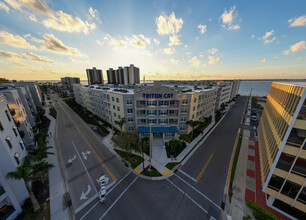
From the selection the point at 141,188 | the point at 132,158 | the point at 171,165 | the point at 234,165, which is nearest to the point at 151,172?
the point at 141,188

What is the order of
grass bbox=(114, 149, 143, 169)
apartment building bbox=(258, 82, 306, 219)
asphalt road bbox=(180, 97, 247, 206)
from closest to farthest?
apartment building bbox=(258, 82, 306, 219)
asphalt road bbox=(180, 97, 247, 206)
grass bbox=(114, 149, 143, 169)

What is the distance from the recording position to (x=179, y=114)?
3516cm

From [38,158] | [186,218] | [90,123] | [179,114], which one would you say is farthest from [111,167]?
[90,123]

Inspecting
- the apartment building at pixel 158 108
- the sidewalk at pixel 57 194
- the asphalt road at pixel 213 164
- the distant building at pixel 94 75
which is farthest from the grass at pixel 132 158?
the distant building at pixel 94 75

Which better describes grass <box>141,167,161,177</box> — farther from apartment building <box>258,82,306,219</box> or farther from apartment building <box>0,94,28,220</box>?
apartment building <box>0,94,28,220</box>

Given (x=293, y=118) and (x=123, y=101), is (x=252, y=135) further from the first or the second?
(x=123, y=101)

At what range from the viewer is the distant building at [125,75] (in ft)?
342

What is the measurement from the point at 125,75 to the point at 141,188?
106 metres

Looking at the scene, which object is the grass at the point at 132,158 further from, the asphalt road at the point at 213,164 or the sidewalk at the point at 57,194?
the sidewalk at the point at 57,194

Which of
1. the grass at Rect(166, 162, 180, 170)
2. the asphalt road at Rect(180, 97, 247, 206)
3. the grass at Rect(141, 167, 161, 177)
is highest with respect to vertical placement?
the grass at Rect(141, 167, 161, 177)

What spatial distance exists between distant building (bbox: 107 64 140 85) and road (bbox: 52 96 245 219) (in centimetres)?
8599

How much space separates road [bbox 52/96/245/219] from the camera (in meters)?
16.6

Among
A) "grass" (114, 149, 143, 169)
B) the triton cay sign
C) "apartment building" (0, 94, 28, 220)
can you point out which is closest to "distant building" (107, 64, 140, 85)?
the triton cay sign

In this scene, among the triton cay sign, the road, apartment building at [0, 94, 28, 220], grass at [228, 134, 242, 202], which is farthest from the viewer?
the triton cay sign
